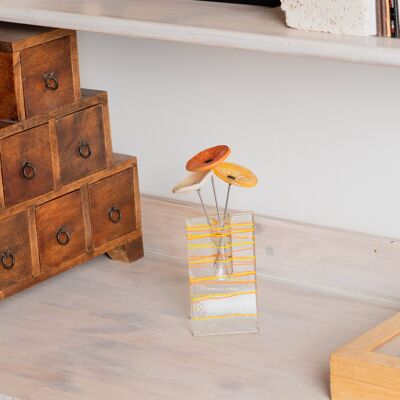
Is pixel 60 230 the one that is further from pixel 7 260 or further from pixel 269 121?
pixel 269 121

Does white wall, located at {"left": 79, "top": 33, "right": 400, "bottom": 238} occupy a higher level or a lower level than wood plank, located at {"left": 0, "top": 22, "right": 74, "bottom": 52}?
lower

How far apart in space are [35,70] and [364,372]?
790mm

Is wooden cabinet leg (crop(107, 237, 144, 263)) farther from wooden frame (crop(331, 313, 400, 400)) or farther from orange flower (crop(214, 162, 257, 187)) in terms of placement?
wooden frame (crop(331, 313, 400, 400))

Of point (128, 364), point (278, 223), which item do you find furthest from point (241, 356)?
point (278, 223)

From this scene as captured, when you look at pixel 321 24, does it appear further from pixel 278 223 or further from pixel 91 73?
pixel 91 73

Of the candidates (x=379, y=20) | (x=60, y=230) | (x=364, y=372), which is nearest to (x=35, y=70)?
(x=60, y=230)

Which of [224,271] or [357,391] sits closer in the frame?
[357,391]

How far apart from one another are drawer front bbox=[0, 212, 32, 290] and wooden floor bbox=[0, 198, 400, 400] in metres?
0.07

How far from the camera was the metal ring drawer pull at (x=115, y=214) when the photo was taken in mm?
2149

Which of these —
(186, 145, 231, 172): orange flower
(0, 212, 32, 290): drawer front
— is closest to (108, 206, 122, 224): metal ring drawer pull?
(0, 212, 32, 290): drawer front

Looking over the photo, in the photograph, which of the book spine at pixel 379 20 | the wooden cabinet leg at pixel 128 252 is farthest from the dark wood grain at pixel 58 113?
the book spine at pixel 379 20

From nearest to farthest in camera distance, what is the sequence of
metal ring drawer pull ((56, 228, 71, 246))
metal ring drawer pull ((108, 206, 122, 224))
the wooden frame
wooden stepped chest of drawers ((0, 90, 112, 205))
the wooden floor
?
the wooden frame, the wooden floor, wooden stepped chest of drawers ((0, 90, 112, 205)), metal ring drawer pull ((56, 228, 71, 246)), metal ring drawer pull ((108, 206, 122, 224))

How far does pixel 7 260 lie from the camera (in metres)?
1.95

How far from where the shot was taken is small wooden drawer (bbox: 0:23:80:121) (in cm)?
192
